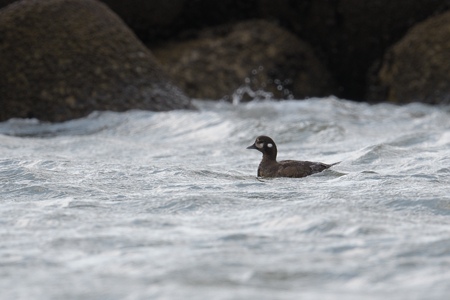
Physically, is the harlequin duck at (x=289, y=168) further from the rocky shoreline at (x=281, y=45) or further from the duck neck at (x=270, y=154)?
the rocky shoreline at (x=281, y=45)

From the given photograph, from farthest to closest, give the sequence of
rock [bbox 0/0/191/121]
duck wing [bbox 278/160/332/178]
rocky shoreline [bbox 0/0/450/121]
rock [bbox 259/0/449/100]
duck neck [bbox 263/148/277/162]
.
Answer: rock [bbox 259/0/449/100]
rocky shoreline [bbox 0/0/450/121]
rock [bbox 0/0/191/121]
duck neck [bbox 263/148/277/162]
duck wing [bbox 278/160/332/178]

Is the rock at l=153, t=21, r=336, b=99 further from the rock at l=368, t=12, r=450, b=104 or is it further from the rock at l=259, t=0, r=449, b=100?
the rock at l=368, t=12, r=450, b=104

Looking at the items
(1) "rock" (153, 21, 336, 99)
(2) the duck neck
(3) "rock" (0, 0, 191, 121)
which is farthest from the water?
(1) "rock" (153, 21, 336, 99)

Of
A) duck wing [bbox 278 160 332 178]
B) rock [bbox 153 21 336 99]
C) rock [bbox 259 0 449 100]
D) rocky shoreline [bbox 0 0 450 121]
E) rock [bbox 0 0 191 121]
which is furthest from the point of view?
rock [bbox 153 21 336 99]

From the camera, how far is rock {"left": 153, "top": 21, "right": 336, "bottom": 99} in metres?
16.2

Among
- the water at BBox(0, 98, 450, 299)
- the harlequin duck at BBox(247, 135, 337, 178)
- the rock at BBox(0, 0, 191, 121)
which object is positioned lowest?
the water at BBox(0, 98, 450, 299)

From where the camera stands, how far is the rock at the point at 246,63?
1616cm

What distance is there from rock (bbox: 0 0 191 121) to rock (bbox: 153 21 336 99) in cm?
275

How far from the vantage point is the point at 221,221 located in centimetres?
584

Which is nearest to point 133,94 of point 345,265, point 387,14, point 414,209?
point 387,14

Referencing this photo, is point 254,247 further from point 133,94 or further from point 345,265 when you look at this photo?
point 133,94

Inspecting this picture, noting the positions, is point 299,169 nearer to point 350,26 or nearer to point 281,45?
point 350,26

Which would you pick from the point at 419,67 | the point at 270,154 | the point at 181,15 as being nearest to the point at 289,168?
the point at 270,154

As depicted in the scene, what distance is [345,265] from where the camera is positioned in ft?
15.5
